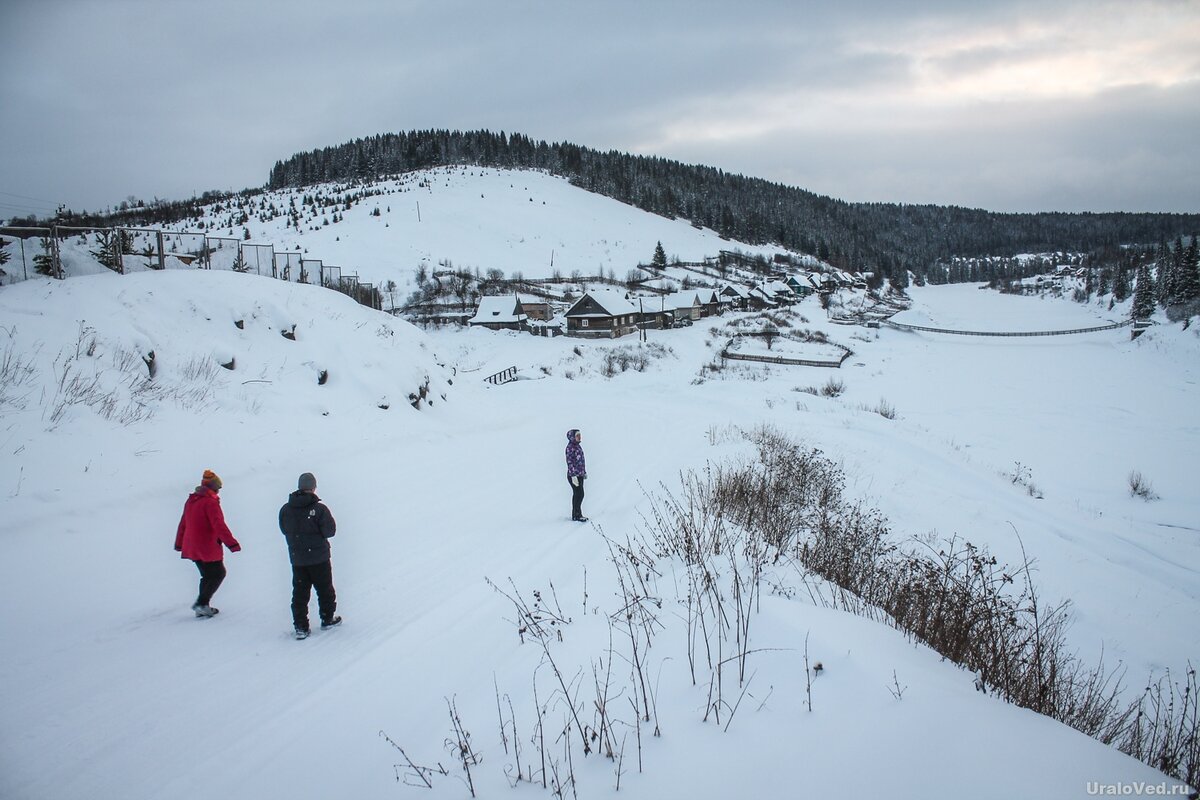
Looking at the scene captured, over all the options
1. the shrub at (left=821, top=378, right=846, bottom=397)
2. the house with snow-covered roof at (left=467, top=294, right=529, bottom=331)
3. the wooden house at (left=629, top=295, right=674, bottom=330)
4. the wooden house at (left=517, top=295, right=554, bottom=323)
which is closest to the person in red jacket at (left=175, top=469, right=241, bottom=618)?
the shrub at (left=821, top=378, right=846, bottom=397)

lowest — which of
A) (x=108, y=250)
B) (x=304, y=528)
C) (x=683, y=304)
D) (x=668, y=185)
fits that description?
(x=304, y=528)

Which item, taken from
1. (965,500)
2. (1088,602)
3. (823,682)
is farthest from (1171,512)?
(823,682)

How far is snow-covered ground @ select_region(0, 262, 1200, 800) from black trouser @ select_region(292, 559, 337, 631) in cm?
23

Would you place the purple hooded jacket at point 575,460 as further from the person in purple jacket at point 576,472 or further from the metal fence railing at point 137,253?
the metal fence railing at point 137,253

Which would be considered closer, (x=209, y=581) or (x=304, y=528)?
(x=304, y=528)

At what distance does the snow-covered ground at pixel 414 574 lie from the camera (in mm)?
3027

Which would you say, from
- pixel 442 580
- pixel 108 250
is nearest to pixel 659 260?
pixel 108 250

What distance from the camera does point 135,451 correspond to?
887cm

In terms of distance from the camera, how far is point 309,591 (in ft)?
18.2

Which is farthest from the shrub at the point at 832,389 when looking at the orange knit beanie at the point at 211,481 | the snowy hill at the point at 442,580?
the orange knit beanie at the point at 211,481

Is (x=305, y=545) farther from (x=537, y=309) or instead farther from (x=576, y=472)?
(x=537, y=309)

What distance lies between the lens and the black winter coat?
5488 millimetres

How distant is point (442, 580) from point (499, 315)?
5086 centimetres

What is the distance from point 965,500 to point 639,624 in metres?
12.2
